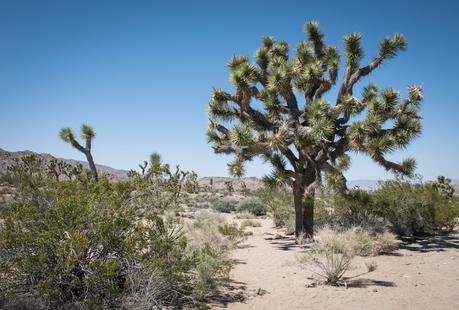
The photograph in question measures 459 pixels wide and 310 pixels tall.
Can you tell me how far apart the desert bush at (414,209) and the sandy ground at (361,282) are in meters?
1.63

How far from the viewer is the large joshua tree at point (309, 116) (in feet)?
33.6

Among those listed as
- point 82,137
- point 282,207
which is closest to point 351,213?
point 282,207

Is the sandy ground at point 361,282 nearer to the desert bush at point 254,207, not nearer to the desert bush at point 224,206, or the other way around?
the desert bush at point 254,207

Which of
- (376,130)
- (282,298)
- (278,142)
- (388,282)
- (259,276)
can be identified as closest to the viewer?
(282,298)

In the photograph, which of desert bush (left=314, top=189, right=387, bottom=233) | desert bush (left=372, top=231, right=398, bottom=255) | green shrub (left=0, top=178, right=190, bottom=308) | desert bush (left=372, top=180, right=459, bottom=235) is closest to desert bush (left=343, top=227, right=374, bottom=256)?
desert bush (left=372, top=231, right=398, bottom=255)

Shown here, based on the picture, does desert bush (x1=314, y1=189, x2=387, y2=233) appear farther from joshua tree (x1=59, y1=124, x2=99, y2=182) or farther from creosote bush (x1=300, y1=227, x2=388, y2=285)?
joshua tree (x1=59, y1=124, x2=99, y2=182)

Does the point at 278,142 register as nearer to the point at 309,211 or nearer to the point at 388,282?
the point at 309,211

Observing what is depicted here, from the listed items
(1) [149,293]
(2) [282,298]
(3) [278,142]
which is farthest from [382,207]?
(1) [149,293]

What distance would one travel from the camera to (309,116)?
10.6 metres

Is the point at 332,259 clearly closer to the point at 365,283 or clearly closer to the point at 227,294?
the point at 365,283

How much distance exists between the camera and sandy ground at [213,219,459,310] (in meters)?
5.94

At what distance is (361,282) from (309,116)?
16.3 ft

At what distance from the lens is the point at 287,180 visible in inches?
467

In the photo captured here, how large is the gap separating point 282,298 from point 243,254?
400cm
